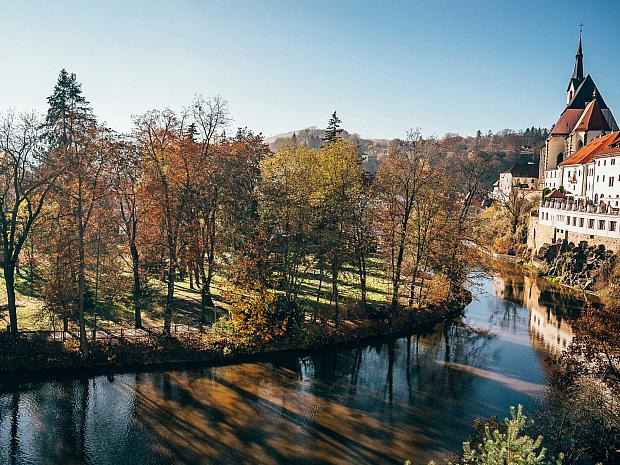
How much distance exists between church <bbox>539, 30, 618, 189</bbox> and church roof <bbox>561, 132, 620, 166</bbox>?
2827 millimetres

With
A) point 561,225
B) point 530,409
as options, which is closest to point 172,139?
point 530,409

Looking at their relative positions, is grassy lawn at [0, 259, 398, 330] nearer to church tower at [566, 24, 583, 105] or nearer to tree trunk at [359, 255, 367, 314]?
tree trunk at [359, 255, 367, 314]

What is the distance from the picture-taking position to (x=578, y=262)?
165 feet

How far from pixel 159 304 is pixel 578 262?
41867mm

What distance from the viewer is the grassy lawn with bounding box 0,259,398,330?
3008 centimetres

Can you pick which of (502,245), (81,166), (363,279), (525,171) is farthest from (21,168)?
(525,171)

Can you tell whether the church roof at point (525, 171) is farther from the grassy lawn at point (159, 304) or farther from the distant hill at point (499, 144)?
the grassy lawn at point (159, 304)

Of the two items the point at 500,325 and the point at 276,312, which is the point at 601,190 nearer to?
the point at 500,325

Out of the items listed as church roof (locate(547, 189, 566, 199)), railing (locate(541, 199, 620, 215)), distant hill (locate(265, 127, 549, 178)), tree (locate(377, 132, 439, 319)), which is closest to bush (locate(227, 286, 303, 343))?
tree (locate(377, 132, 439, 319))

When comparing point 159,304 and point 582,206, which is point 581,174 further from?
point 159,304

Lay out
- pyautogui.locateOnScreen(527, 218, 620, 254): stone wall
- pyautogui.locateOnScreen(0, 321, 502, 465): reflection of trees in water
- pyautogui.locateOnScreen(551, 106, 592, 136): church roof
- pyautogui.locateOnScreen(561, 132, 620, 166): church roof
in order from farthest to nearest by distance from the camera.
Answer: pyautogui.locateOnScreen(551, 106, 592, 136): church roof
pyautogui.locateOnScreen(561, 132, 620, 166): church roof
pyautogui.locateOnScreen(527, 218, 620, 254): stone wall
pyautogui.locateOnScreen(0, 321, 502, 465): reflection of trees in water

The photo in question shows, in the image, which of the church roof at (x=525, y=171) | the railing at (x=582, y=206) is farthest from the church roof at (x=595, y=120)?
the church roof at (x=525, y=171)

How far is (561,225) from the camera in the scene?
184 feet

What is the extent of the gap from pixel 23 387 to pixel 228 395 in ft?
32.9
